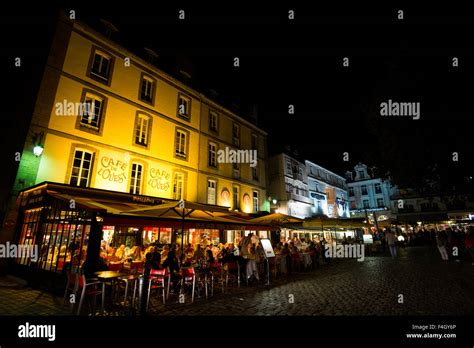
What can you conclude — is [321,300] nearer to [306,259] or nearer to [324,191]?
[306,259]

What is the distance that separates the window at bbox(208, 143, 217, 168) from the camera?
1772 cm

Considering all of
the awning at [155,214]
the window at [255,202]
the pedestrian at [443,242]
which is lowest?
the pedestrian at [443,242]

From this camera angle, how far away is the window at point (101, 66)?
1221 centimetres

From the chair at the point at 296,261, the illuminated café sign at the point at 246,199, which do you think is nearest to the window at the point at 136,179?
the chair at the point at 296,261

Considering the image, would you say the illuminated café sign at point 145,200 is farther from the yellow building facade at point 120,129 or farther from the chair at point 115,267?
the chair at point 115,267

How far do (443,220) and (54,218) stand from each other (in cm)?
3858

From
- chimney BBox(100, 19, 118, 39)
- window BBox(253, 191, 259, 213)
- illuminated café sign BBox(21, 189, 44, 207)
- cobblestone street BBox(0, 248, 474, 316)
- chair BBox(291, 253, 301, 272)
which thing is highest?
chimney BBox(100, 19, 118, 39)

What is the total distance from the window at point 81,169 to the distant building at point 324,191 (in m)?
25.9

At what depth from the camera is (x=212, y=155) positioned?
18.1 meters

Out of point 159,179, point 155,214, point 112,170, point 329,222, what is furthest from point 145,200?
point 329,222

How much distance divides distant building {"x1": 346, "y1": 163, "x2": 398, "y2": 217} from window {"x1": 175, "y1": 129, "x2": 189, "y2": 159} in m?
36.7

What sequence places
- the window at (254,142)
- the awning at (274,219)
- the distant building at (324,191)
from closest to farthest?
the awning at (274,219) < the window at (254,142) < the distant building at (324,191)

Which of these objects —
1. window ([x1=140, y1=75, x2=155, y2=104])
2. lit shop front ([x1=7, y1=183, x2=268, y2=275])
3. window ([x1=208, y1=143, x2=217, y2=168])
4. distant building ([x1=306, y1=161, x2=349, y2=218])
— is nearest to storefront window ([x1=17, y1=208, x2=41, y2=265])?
lit shop front ([x1=7, y1=183, x2=268, y2=275])

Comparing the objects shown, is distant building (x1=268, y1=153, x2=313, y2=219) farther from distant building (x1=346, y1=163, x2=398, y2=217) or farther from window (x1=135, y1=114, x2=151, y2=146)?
distant building (x1=346, y1=163, x2=398, y2=217)
